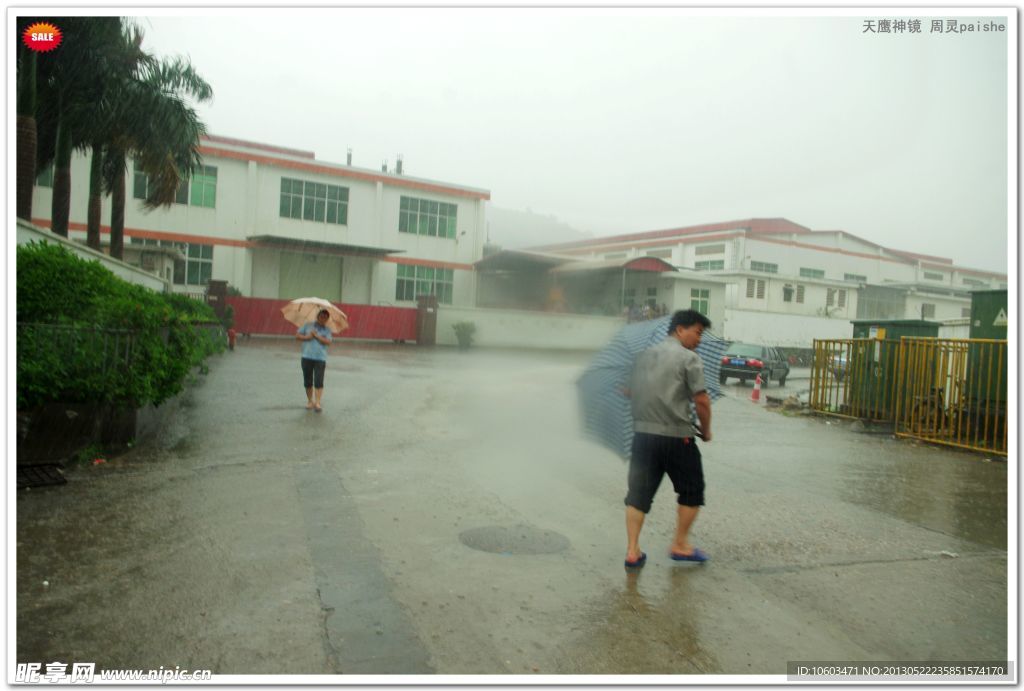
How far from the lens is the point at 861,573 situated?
190 inches

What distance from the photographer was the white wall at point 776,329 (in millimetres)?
23109

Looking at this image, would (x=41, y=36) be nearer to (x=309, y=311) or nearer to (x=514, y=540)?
(x=514, y=540)

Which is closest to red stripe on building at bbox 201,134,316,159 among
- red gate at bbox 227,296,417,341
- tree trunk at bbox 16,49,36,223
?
red gate at bbox 227,296,417,341

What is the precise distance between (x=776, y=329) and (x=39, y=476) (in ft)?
71.4

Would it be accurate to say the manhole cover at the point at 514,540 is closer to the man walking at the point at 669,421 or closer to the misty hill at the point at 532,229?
the man walking at the point at 669,421

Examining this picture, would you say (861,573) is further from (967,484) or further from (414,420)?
(414,420)

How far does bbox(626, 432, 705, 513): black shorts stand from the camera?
15.0ft

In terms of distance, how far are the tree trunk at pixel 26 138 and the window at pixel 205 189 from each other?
17.0m

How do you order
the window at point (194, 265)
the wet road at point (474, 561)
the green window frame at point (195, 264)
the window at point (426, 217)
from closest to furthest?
the wet road at point (474, 561) → the window at point (426, 217) → the window at point (194, 265) → the green window frame at point (195, 264)

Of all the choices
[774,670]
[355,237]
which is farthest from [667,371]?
[355,237]

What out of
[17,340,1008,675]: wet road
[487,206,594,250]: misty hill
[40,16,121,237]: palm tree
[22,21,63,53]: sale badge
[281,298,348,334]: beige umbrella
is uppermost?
[40,16,121,237]: palm tree

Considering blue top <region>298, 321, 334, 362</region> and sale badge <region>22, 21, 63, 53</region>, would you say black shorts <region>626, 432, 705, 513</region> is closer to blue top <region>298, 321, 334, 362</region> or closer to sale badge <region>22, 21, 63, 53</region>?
sale badge <region>22, 21, 63, 53</region>

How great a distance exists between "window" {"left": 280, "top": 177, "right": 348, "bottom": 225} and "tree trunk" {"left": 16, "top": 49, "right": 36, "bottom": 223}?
16565 millimetres

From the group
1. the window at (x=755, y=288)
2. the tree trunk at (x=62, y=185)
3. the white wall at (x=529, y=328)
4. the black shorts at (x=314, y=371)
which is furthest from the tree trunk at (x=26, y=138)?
the window at (x=755, y=288)
